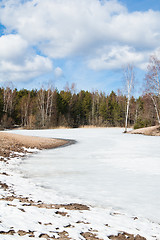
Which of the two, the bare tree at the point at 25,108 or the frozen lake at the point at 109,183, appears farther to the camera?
the bare tree at the point at 25,108

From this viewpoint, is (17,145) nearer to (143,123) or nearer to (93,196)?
(93,196)

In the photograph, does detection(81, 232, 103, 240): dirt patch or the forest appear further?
the forest

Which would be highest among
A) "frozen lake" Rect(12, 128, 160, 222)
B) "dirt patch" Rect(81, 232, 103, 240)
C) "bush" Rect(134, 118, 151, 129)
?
"bush" Rect(134, 118, 151, 129)

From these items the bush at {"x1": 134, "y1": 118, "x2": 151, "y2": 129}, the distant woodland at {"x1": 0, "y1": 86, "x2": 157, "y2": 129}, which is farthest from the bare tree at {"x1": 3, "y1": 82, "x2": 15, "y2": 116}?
the bush at {"x1": 134, "y1": 118, "x2": 151, "y2": 129}

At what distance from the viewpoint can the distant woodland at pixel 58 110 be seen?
116 ft

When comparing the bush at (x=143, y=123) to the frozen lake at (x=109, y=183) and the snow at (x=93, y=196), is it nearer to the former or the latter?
the frozen lake at (x=109, y=183)

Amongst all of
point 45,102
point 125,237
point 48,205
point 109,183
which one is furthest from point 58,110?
point 125,237

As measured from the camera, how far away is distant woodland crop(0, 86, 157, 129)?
35469 mm

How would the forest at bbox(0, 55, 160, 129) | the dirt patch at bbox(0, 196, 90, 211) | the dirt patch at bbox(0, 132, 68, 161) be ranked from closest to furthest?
the dirt patch at bbox(0, 196, 90, 211) < the dirt patch at bbox(0, 132, 68, 161) < the forest at bbox(0, 55, 160, 129)

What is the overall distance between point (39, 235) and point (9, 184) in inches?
97.0

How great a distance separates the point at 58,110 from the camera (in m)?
45.5

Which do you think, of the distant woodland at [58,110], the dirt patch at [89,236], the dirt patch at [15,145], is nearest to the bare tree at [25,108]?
the distant woodland at [58,110]

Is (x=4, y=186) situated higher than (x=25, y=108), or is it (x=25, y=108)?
(x=25, y=108)

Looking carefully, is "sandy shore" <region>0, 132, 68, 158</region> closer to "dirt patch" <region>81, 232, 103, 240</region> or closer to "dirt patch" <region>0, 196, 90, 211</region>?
"dirt patch" <region>0, 196, 90, 211</region>
